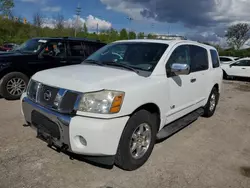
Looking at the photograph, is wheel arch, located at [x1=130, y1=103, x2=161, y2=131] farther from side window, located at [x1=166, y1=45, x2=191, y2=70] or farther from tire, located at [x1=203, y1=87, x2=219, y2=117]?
tire, located at [x1=203, y1=87, x2=219, y2=117]

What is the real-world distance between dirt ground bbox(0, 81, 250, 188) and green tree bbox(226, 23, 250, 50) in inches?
1754

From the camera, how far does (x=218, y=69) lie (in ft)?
19.8

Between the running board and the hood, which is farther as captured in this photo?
the running board

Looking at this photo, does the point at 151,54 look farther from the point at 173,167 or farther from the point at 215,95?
the point at 215,95

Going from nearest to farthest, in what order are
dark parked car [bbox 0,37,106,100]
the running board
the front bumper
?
the front bumper
the running board
dark parked car [bbox 0,37,106,100]

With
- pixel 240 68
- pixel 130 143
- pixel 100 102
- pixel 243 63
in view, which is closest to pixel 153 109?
pixel 130 143

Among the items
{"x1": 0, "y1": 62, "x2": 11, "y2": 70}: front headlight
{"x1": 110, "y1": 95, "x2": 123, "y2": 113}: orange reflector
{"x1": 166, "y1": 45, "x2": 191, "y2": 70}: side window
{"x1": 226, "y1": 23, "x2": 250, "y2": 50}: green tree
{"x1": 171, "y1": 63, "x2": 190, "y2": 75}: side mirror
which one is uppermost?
{"x1": 226, "y1": 23, "x2": 250, "y2": 50}: green tree

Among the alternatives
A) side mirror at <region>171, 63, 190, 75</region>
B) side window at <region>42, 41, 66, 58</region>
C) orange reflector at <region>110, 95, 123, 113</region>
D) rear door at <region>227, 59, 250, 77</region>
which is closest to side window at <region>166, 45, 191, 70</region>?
side mirror at <region>171, 63, 190, 75</region>

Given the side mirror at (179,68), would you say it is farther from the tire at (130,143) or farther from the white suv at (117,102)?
the tire at (130,143)

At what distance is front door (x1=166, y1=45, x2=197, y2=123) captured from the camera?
3.80 meters

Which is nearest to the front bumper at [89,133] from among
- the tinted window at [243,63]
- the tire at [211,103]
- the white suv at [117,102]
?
the white suv at [117,102]

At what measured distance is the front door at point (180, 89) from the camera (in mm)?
3799

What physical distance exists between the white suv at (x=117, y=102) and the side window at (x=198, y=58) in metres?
0.22

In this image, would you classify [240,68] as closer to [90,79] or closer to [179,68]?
[179,68]
